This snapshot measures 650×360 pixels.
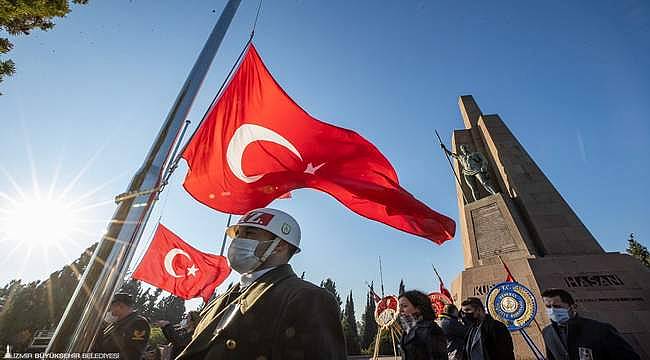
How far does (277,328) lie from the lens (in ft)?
5.53

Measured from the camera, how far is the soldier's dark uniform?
1.57m

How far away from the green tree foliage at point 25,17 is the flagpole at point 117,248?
5.81 meters

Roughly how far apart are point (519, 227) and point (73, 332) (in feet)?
36.5

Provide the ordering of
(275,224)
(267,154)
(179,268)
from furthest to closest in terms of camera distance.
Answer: (179,268), (267,154), (275,224)

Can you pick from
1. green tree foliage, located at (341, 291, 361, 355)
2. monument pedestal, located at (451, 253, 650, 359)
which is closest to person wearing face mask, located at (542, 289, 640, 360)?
monument pedestal, located at (451, 253, 650, 359)

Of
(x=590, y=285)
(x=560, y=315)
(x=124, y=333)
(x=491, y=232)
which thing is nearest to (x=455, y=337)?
(x=560, y=315)

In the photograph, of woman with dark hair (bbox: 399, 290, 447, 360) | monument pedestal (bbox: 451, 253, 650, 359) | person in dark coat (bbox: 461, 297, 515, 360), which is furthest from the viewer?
monument pedestal (bbox: 451, 253, 650, 359)

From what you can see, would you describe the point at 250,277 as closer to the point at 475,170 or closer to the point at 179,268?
the point at 179,268

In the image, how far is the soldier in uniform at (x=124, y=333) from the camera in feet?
12.0

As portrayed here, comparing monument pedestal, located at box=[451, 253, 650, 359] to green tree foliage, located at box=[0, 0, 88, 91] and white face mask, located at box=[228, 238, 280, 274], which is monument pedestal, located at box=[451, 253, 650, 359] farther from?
green tree foliage, located at box=[0, 0, 88, 91]

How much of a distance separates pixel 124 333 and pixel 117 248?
3250 mm

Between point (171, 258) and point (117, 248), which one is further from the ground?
point (171, 258)

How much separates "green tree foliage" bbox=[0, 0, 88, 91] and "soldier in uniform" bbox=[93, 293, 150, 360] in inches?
210

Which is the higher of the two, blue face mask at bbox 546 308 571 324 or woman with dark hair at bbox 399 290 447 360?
blue face mask at bbox 546 308 571 324
